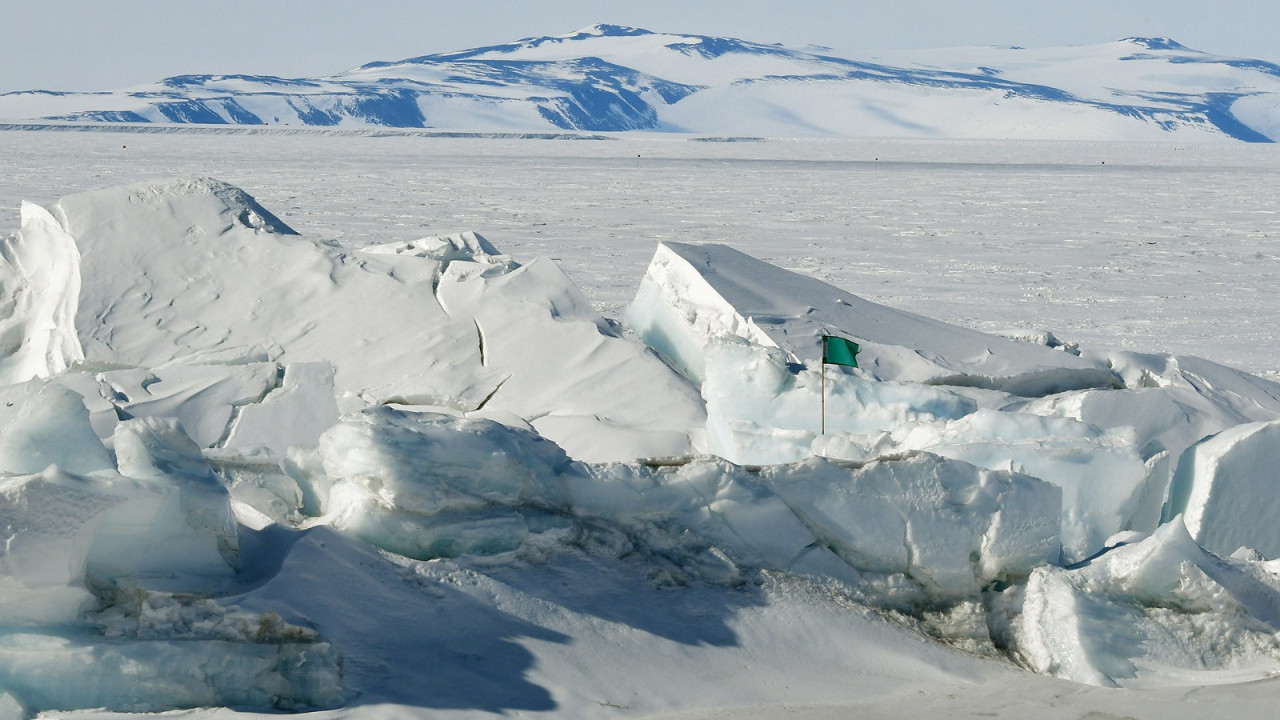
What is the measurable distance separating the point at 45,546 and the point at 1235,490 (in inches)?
128

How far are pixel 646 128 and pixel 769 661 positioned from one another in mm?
102146

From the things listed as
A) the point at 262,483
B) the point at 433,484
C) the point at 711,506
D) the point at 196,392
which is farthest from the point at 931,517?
the point at 196,392

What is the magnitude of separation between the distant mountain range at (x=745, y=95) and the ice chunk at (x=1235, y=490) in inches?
2596

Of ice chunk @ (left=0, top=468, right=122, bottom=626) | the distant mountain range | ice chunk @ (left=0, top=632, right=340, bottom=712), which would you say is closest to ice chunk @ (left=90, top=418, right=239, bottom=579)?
ice chunk @ (left=0, top=468, right=122, bottom=626)

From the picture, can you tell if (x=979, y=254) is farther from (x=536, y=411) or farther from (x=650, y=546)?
(x=650, y=546)

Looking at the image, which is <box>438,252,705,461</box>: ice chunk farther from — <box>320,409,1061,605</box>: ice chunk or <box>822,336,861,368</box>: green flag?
<box>320,409,1061,605</box>: ice chunk

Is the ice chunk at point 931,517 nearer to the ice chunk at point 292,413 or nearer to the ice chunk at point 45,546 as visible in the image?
the ice chunk at point 45,546

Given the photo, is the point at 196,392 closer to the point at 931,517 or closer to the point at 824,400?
the point at 824,400

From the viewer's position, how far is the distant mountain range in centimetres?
8725

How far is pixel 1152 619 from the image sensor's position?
10.9ft

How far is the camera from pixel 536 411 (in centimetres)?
543

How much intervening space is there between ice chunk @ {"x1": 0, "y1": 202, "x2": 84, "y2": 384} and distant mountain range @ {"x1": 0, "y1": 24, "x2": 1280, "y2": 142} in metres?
61.5

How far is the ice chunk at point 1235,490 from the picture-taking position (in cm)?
391

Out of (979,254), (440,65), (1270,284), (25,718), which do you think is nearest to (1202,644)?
(25,718)
